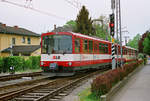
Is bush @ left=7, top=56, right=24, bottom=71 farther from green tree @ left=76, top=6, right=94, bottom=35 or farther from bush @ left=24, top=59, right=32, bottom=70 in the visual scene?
green tree @ left=76, top=6, right=94, bottom=35

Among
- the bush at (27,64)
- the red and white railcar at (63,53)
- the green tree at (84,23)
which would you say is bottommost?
the bush at (27,64)

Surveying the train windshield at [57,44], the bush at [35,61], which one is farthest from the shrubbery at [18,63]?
the train windshield at [57,44]

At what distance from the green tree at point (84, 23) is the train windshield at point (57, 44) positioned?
37.2 m

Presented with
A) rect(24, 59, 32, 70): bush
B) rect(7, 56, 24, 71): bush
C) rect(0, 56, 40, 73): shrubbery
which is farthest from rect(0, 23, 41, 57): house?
rect(7, 56, 24, 71): bush

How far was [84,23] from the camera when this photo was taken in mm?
52750

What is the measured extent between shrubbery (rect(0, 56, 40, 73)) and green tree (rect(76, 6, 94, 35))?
2688cm

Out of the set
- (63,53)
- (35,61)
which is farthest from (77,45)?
(35,61)

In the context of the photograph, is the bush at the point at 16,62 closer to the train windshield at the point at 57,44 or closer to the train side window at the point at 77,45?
the train windshield at the point at 57,44

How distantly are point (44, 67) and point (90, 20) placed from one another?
3990 cm

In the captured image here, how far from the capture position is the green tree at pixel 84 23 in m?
52.2

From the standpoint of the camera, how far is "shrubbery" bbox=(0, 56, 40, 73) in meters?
21.2

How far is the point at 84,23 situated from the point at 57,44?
1524 inches

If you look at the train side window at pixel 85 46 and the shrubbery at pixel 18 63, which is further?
the shrubbery at pixel 18 63

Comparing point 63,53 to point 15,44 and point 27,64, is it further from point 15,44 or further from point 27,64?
point 15,44
